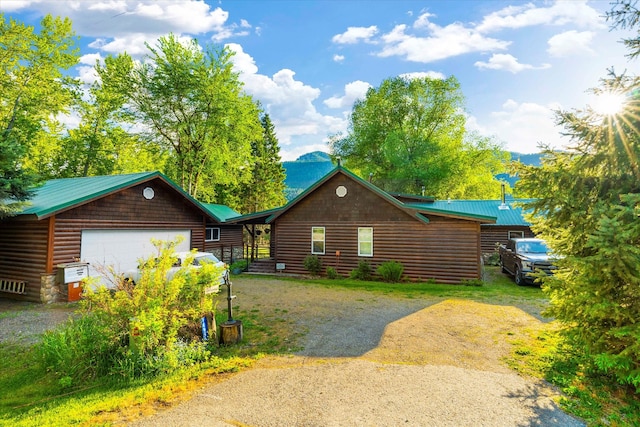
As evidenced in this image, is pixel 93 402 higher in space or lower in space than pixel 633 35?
lower

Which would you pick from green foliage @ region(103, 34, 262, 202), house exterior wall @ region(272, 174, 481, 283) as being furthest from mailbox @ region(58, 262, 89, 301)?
green foliage @ region(103, 34, 262, 202)

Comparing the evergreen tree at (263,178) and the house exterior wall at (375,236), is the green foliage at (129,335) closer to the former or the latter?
the house exterior wall at (375,236)

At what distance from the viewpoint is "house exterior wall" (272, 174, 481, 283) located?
47.5 ft

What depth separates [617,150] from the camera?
502 centimetres

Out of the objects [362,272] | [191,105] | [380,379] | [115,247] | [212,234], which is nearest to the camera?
[380,379]

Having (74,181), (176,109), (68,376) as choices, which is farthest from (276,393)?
(176,109)

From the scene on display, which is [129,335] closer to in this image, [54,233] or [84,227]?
[54,233]

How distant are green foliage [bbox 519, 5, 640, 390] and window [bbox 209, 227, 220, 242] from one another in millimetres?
19961

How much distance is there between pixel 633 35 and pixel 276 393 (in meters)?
8.18

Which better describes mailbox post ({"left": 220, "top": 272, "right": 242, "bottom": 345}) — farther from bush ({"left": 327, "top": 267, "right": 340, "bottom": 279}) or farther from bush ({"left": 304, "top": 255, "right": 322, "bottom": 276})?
bush ({"left": 304, "top": 255, "right": 322, "bottom": 276})

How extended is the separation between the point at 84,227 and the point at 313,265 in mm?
9550

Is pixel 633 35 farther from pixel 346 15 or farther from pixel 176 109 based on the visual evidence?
pixel 176 109

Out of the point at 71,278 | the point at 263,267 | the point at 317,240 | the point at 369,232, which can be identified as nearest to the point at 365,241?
the point at 369,232

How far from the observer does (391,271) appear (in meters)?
14.8
